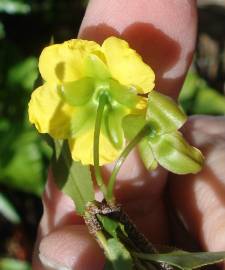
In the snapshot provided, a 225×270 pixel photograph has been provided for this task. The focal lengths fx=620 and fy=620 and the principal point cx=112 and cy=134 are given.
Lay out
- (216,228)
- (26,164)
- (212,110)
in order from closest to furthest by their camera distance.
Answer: (216,228)
(26,164)
(212,110)

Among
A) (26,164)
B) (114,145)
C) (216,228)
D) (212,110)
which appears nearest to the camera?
(114,145)

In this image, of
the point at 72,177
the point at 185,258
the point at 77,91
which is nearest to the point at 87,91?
the point at 77,91

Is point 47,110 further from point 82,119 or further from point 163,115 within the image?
point 163,115

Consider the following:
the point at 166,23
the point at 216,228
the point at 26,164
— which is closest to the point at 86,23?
the point at 166,23

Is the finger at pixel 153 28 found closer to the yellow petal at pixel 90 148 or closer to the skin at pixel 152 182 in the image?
the skin at pixel 152 182

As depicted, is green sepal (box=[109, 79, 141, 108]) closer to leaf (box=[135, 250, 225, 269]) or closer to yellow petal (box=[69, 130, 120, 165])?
yellow petal (box=[69, 130, 120, 165])

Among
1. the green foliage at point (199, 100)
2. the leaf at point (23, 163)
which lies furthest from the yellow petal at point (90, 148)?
the green foliage at point (199, 100)

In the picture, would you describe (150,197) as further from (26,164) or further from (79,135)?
(26,164)
